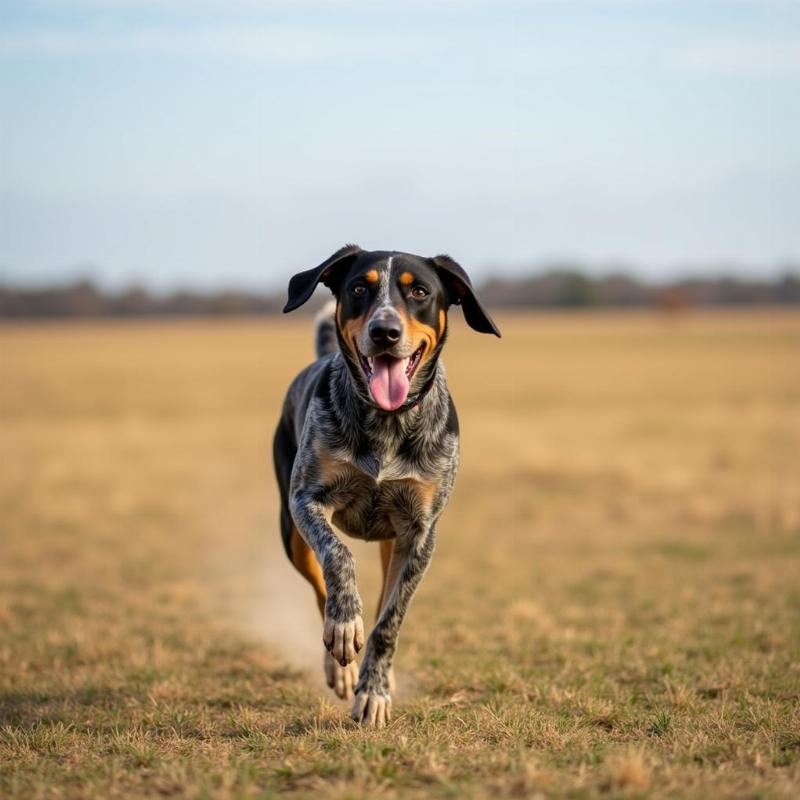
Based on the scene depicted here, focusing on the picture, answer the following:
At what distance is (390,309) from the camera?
5.56 meters

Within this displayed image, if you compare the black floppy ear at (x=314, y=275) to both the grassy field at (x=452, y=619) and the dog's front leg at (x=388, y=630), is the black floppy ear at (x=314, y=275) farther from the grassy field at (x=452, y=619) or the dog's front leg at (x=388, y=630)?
the grassy field at (x=452, y=619)

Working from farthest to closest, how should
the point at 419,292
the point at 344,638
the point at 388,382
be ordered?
the point at 419,292
the point at 388,382
the point at 344,638

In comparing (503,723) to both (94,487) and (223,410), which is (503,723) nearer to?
(94,487)

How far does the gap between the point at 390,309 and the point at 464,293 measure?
74 centimetres

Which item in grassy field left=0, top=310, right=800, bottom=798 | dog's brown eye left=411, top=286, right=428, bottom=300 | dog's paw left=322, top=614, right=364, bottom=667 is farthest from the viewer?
dog's brown eye left=411, top=286, right=428, bottom=300

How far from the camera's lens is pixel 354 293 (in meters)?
5.82

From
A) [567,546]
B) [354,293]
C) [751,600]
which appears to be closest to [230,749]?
[354,293]

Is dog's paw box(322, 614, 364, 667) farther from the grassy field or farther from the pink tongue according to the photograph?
the pink tongue

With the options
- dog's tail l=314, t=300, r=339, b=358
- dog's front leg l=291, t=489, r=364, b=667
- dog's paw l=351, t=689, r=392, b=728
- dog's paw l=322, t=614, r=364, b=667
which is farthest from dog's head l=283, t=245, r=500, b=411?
dog's tail l=314, t=300, r=339, b=358

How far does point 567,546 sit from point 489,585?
323cm

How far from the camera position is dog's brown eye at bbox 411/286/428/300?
5797 mm

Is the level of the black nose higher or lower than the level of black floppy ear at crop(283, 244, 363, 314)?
lower

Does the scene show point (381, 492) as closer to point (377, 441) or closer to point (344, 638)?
point (377, 441)

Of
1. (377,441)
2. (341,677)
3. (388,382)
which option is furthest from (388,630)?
(388,382)
